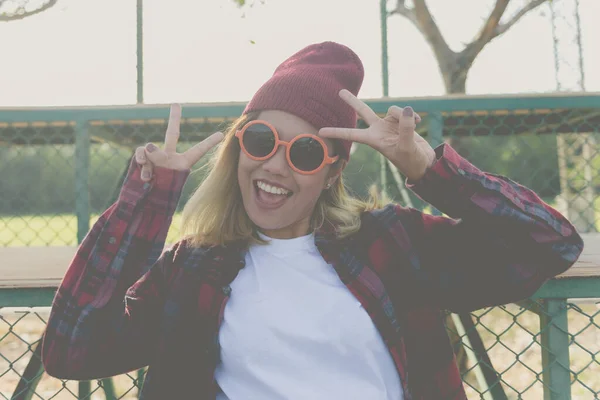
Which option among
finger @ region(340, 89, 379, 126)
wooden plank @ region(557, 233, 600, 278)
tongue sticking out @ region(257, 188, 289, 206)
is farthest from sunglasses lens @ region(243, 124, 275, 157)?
wooden plank @ region(557, 233, 600, 278)

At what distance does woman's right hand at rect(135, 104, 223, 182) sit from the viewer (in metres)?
1.28

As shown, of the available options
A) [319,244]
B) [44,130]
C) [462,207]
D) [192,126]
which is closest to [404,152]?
[462,207]

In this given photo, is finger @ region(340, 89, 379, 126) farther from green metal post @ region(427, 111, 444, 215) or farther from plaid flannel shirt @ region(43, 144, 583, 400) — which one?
green metal post @ region(427, 111, 444, 215)

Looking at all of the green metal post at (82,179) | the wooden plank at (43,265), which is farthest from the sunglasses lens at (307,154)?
the green metal post at (82,179)

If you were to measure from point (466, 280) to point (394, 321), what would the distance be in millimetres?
222

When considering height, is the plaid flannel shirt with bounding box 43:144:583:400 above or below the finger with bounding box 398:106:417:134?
below

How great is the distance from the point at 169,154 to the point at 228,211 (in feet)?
0.92

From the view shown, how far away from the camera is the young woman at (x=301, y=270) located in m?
1.28

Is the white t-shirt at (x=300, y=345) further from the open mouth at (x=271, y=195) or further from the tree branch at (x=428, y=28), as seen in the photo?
the tree branch at (x=428, y=28)

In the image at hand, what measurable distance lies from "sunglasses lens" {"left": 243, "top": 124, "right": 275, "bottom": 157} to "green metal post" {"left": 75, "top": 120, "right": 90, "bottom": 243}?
180cm

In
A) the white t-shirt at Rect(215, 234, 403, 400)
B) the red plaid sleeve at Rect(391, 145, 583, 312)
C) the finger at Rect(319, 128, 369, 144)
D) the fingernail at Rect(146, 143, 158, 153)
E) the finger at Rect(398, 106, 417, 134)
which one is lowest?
the white t-shirt at Rect(215, 234, 403, 400)

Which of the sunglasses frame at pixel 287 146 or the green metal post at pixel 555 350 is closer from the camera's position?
the sunglasses frame at pixel 287 146

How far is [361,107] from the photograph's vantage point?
135 cm

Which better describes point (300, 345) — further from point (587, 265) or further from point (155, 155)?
point (587, 265)
